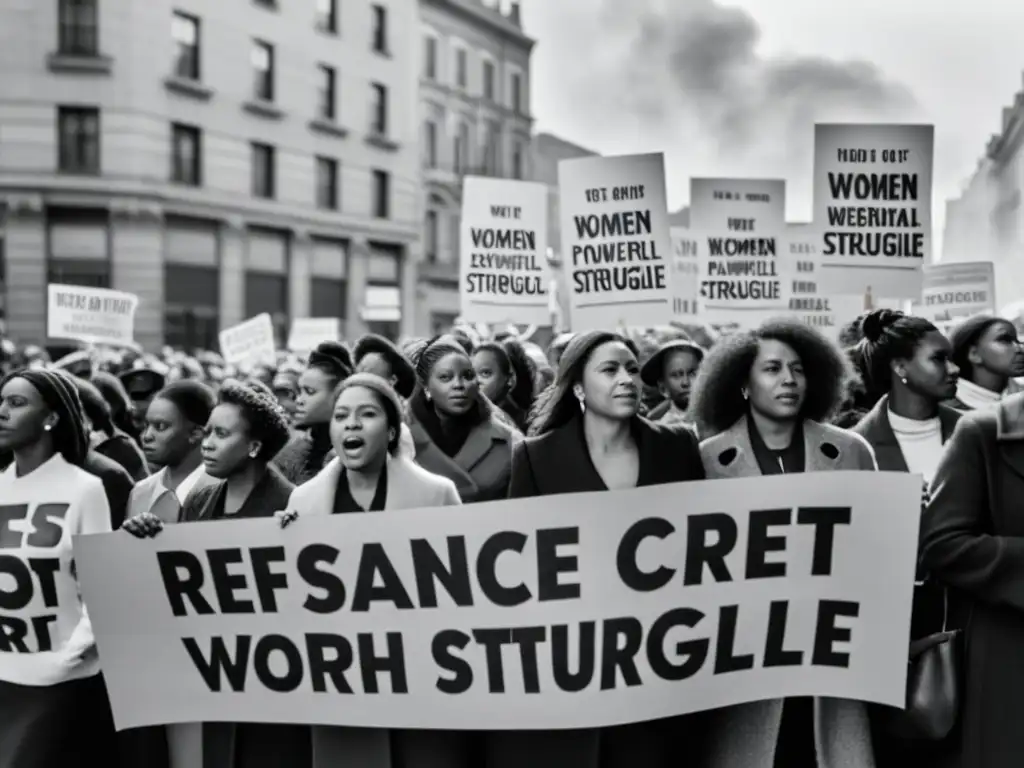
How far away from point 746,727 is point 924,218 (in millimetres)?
4832

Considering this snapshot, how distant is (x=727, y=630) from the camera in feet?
13.3

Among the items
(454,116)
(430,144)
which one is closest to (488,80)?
(454,116)

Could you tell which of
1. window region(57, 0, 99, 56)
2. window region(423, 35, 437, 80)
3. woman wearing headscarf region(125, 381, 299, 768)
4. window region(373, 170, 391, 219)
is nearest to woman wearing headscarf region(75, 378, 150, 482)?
woman wearing headscarf region(125, 381, 299, 768)

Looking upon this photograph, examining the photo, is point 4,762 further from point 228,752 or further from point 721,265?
point 721,265

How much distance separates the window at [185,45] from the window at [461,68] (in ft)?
51.4

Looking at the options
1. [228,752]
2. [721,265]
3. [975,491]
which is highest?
[721,265]

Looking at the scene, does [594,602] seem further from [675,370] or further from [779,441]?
[675,370]

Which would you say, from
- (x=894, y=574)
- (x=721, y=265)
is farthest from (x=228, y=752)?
(x=721, y=265)

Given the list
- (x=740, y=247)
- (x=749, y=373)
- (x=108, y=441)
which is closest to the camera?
(x=749, y=373)

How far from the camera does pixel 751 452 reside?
4441mm

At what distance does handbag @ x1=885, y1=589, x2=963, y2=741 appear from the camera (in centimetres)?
377

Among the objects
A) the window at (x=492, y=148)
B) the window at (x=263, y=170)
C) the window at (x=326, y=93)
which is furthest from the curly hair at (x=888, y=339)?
the window at (x=492, y=148)

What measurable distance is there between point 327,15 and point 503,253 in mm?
28719

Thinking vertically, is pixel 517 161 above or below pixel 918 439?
above
